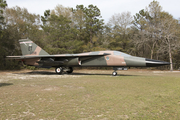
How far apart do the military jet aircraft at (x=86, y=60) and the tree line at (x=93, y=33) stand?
6.89m

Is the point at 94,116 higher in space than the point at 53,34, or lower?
lower

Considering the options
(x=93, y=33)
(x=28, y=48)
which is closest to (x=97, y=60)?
(x=28, y=48)

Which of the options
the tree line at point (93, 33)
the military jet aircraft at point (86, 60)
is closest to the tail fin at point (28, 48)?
the military jet aircraft at point (86, 60)

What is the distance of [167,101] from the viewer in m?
4.59

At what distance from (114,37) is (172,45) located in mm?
13261

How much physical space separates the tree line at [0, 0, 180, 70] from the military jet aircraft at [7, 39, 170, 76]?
6.89 m

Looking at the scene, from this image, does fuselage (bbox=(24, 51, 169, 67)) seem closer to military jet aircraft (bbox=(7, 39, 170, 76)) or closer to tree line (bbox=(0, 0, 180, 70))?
military jet aircraft (bbox=(7, 39, 170, 76))

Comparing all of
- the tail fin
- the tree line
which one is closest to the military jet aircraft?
the tail fin

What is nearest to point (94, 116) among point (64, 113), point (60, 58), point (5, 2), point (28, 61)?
point (64, 113)

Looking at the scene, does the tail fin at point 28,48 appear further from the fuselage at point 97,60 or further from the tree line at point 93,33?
the tree line at point 93,33

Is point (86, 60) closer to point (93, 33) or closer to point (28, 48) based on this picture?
point (28, 48)

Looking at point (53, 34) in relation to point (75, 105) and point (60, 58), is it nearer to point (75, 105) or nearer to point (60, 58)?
point (60, 58)

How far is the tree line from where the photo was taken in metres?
22.0

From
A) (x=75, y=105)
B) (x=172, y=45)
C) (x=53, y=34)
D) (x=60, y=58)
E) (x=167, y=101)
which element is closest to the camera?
(x=75, y=105)
